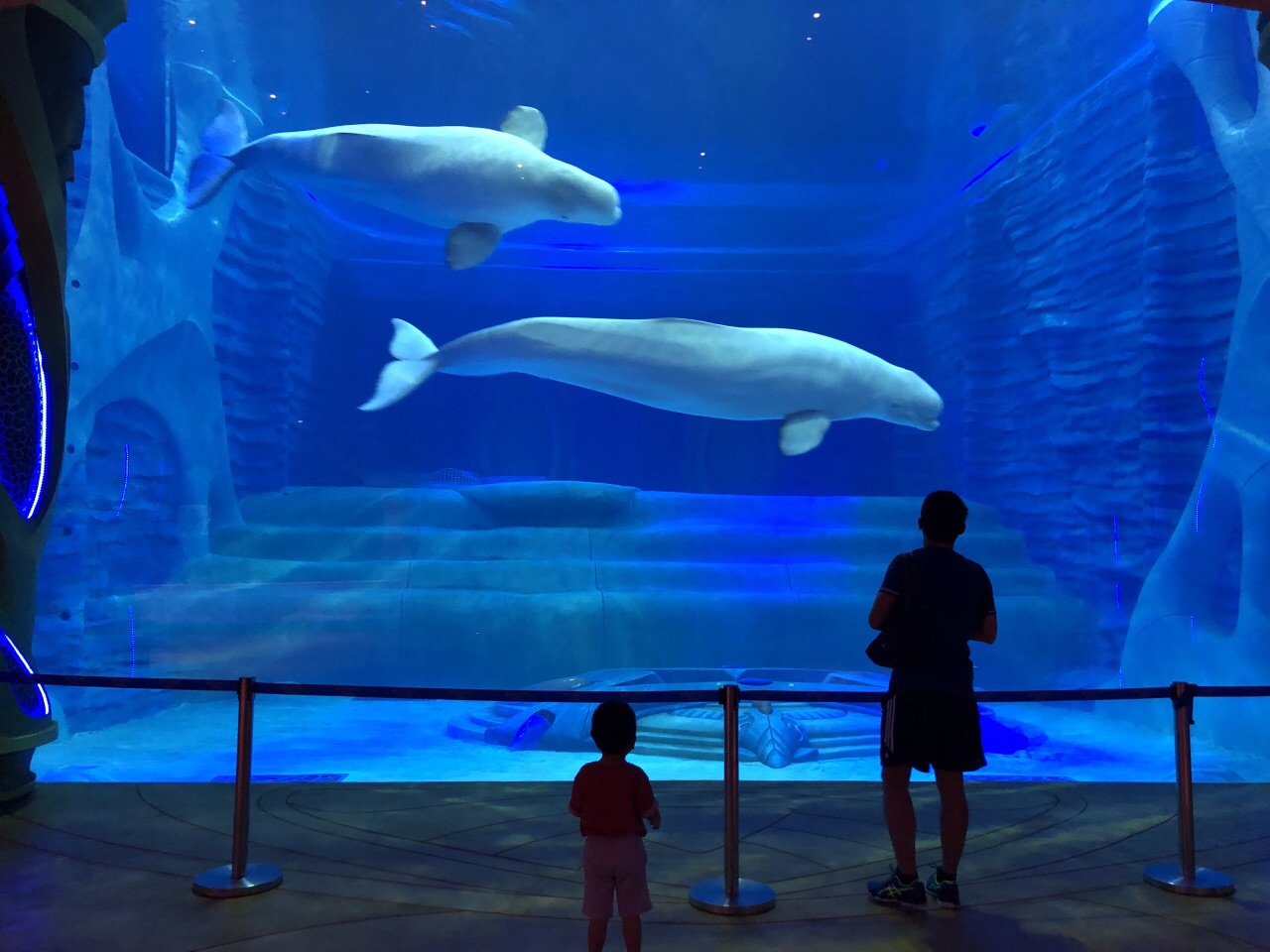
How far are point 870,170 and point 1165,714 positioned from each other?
14.8 m

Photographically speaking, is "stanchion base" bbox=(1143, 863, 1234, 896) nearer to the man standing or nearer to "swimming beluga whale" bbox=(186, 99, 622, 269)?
the man standing

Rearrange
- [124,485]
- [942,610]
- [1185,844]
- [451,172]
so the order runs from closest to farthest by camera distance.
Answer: [942,610]
[1185,844]
[451,172]
[124,485]

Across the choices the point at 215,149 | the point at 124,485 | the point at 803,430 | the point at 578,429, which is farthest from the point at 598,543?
the point at 578,429

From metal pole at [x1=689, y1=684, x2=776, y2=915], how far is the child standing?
2.31 ft

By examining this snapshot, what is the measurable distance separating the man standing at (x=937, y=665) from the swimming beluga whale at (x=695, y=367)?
5658mm

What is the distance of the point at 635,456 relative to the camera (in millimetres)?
26078

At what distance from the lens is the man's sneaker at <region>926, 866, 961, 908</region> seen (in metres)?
3.14

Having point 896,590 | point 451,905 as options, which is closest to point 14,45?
point 451,905

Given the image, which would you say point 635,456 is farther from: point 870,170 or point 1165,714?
point 1165,714

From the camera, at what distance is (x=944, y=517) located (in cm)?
304

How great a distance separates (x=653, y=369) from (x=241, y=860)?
6218 millimetres

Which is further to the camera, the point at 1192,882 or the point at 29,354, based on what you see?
the point at 29,354

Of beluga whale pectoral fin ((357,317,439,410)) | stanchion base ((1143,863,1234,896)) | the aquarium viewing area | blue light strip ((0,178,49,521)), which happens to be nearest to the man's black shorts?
the aquarium viewing area

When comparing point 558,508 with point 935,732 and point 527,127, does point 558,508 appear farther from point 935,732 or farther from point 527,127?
point 935,732
